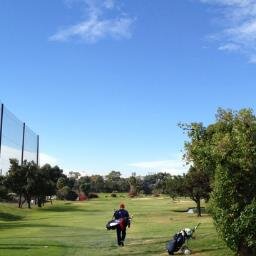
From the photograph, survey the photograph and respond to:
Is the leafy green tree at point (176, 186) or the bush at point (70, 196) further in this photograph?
the bush at point (70, 196)

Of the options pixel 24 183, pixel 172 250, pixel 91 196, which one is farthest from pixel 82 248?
pixel 91 196

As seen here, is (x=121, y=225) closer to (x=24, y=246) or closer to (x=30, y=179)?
(x=24, y=246)

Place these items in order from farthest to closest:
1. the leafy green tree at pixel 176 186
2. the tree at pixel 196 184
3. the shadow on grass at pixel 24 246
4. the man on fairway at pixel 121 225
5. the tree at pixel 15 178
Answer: the tree at pixel 15 178 < the leafy green tree at pixel 176 186 < the tree at pixel 196 184 < the man on fairway at pixel 121 225 < the shadow on grass at pixel 24 246

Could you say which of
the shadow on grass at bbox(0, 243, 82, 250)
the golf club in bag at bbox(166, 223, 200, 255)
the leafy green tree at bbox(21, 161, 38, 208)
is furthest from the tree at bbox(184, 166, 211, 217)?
the leafy green tree at bbox(21, 161, 38, 208)

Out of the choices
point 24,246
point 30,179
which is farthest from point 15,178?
point 24,246

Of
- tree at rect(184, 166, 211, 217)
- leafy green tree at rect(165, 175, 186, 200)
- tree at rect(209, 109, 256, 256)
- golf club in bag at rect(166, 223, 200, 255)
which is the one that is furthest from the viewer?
leafy green tree at rect(165, 175, 186, 200)

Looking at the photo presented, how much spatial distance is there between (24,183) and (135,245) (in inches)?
2837

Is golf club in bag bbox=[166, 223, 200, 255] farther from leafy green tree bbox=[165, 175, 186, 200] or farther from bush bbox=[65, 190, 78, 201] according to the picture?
bush bbox=[65, 190, 78, 201]

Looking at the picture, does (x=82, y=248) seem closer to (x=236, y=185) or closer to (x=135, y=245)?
(x=135, y=245)

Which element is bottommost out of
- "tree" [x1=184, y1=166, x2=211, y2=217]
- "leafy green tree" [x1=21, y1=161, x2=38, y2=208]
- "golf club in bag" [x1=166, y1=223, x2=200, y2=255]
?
"golf club in bag" [x1=166, y1=223, x2=200, y2=255]

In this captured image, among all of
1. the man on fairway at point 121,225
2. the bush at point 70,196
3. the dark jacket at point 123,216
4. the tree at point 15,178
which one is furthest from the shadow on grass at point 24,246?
the bush at point 70,196

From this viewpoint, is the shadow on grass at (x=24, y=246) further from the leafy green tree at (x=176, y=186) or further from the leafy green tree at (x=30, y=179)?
the leafy green tree at (x=30, y=179)

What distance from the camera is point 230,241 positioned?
1903cm

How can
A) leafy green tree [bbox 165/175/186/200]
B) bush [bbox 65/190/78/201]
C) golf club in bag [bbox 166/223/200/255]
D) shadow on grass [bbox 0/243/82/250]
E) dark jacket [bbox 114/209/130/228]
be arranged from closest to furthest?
golf club in bag [bbox 166/223/200/255]
shadow on grass [bbox 0/243/82/250]
dark jacket [bbox 114/209/130/228]
leafy green tree [bbox 165/175/186/200]
bush [bbox 65/190/78/201]
